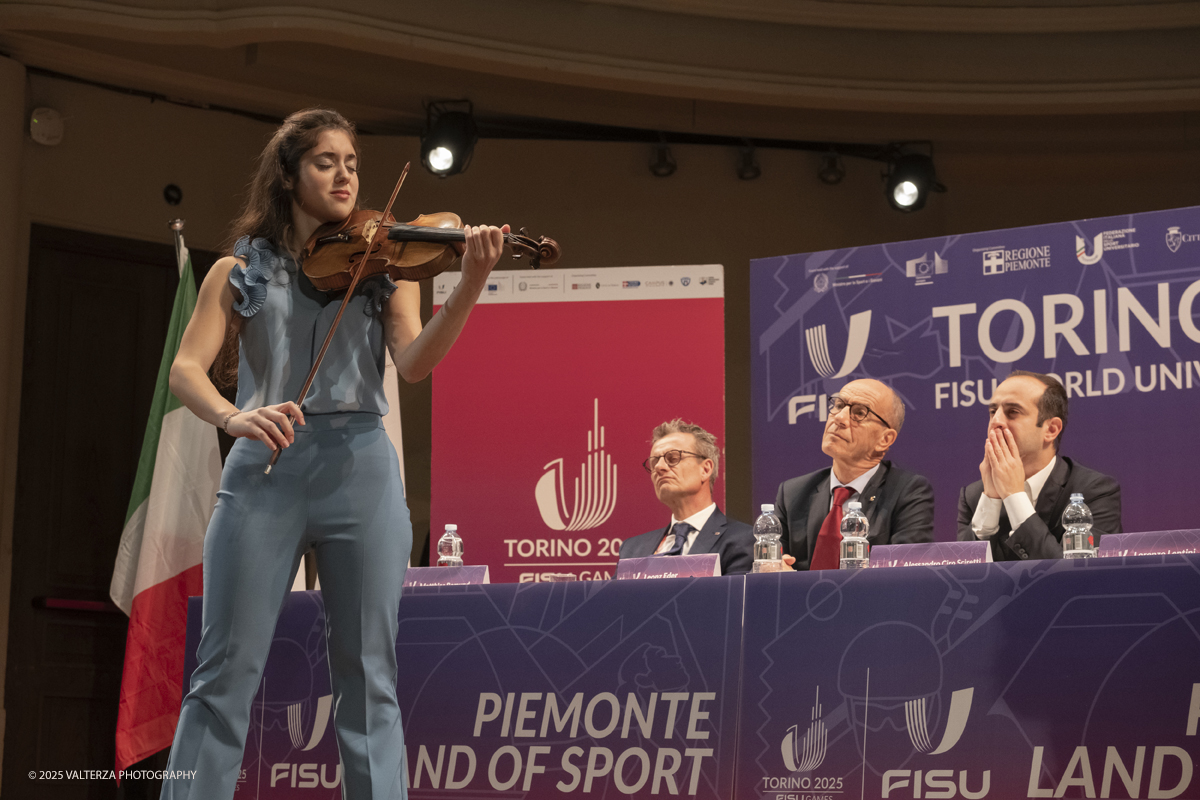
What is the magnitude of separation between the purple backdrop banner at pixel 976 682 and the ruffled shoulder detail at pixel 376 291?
102 centimetres

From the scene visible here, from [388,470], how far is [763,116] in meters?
4.79

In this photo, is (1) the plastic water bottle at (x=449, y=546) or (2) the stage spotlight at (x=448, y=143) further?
(2) the stage spotlight at (x=448, y=143)

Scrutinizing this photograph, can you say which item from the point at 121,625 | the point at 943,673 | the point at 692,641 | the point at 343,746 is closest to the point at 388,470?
the point at 343,746

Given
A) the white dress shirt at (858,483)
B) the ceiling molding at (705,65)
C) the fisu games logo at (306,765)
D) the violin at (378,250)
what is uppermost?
the ceiling molding at (705,65)

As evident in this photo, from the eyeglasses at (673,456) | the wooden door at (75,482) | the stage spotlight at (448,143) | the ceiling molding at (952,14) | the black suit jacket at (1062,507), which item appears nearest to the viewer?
the black suit jacket at (1062,507)

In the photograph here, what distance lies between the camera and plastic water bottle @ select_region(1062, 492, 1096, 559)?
2.62 metres

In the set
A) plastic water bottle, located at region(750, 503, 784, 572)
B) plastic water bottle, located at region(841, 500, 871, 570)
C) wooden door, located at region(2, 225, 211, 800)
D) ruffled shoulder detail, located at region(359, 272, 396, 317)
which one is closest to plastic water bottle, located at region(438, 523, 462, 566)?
plastic water bottle, located at region(750, 503, 784, 572)

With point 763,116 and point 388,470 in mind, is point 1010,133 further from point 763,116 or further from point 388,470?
point 388,470

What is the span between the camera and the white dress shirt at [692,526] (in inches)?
152

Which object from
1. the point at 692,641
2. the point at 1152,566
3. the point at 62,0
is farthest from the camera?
the point at 62,0

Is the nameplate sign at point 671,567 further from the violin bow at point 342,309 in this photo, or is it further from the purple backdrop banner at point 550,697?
the violin bow at point 342,309

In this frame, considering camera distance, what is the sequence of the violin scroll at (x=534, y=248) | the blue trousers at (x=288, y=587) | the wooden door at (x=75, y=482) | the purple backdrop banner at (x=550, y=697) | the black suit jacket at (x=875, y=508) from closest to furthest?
the blue trousers at (x=288, y=587), the violin scroll at (x=534, y=248), the purple backdrop banner at (x=550, y=697), the black suit jacket at (x=875, y=508), the wooden door at (x=75, y=482)

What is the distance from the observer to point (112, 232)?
5.70 meters

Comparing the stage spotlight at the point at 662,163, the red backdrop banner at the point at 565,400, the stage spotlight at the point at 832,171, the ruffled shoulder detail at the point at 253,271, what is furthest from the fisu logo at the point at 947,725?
the stage spotlight at the point at 832,171
